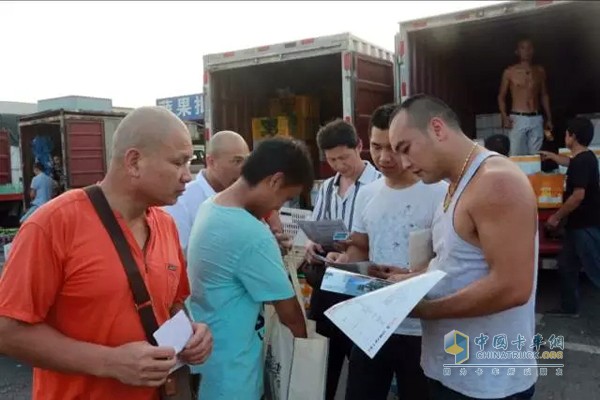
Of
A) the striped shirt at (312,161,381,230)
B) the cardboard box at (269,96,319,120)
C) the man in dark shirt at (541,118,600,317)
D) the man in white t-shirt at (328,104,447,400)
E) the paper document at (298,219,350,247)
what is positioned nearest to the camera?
the man in white t-shirt at (328,104,447,400)

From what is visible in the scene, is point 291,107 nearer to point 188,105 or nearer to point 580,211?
point 580,211

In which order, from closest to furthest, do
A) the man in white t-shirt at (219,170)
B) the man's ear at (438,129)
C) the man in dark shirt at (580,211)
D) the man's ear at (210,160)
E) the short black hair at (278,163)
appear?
1. the man's ear at (438,129)
2. the short black hair at (278,163)
3. the man in white t-shirt at (219,170)
4. the man's ear at (210,160)
5. the man in dark shirt at (580,211)

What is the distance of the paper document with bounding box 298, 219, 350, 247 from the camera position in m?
3.13

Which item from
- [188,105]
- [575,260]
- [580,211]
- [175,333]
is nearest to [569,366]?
[575,260]

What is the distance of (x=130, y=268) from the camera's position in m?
1.53

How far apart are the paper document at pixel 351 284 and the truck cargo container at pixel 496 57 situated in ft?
13.9

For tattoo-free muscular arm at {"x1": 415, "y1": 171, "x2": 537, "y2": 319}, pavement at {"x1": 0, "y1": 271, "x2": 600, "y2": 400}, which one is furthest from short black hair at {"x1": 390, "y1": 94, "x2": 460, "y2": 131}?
pavement at {"x1": 0, "y1": 271, "x2": 600, "y2": 400}

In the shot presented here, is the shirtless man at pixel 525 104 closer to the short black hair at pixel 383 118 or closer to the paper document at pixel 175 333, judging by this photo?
the short black hair at pixel 383 118

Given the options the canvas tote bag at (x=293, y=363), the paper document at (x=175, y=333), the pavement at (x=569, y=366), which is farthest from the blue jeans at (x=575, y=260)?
the paper document at (x=175, y=333)

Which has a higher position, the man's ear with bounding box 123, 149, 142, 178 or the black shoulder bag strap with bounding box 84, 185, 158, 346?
the man's ear with bounding box 123, 149, 142, 178

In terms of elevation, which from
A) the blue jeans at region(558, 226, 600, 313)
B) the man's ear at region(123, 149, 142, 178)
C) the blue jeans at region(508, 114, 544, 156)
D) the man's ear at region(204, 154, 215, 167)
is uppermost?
the blue jeans at region(508, 114, 544, 156)

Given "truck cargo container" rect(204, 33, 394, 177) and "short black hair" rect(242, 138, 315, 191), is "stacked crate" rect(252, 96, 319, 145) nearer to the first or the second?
"truck cargo container" rect(204, 33, 394, 177)

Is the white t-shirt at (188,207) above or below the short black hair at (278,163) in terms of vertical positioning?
below

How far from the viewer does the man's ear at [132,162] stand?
1624 millimetres
